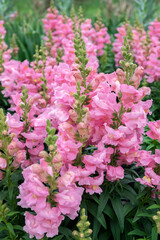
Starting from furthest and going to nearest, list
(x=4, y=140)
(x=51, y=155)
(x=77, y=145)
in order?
1. (x=4, y=140)
2. (x=77, y=145)
3. (x=51, y=155)

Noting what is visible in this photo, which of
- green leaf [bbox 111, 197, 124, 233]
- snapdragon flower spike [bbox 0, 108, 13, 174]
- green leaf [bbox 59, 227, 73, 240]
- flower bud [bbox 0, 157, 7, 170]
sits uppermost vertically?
snapdragon flower spike [bbox 0, 108, 13, 174]

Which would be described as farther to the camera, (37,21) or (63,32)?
(37,21)

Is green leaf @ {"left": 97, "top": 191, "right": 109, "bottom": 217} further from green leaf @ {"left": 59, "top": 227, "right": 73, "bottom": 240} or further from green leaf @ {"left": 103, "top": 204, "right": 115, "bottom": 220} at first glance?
green leaf @ {"left": 59, "top": 227, "right": 73, "bottom": 240}

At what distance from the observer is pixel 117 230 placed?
2.39m

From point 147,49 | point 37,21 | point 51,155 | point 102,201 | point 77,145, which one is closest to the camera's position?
point 51,155

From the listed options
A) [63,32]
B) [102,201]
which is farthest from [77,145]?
[63,32]

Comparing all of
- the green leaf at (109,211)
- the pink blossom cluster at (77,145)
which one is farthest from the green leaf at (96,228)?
the pink blossom cluster at (77,145)

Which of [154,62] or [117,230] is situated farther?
[154,62]

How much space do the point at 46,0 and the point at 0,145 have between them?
677 inches

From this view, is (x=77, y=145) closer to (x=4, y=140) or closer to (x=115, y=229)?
(x=4, y=140)

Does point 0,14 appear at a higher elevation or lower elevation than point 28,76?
lower

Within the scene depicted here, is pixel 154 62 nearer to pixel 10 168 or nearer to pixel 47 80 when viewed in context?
pixel 47 80

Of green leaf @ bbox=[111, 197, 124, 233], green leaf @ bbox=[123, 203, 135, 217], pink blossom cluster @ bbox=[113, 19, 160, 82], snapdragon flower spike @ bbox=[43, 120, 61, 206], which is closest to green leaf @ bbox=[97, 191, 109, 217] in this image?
green leaf @ bbox=[111, 197, 124, 233]

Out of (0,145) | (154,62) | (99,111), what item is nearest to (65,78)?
(99,111)
